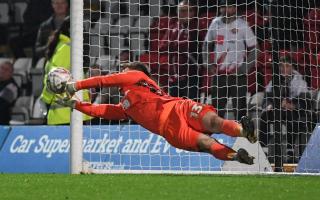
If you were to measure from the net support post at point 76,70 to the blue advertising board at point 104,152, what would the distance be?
972mm

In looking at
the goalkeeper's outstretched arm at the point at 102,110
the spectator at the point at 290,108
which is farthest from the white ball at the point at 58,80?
the spectator at the point at 290,108

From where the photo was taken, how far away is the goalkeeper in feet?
33.0


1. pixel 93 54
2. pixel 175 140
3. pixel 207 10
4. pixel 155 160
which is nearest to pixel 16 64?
pixel 93 54

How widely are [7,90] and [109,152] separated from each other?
5.38 metres

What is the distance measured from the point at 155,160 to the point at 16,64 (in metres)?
6.53

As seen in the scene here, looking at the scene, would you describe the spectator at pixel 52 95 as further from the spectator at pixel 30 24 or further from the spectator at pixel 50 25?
the spectator at pixel 30 24

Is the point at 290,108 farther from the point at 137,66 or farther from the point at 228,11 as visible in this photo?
the point at 137,66

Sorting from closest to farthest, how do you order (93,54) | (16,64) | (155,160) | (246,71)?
(155,160) → (246,71) → (93,54) → (16,64)

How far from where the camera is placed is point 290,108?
12906 millimetres

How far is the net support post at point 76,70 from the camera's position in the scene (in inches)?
438

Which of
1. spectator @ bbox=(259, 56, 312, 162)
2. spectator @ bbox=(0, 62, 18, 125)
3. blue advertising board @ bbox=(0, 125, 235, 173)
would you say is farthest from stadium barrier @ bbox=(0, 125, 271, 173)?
spectator @ bbox=(0, 62, 18, 125)

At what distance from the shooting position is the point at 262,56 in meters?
13.1

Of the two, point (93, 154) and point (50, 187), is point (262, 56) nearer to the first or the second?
point (93, 154)

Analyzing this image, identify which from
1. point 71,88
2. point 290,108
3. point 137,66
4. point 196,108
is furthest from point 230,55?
point 71,88
